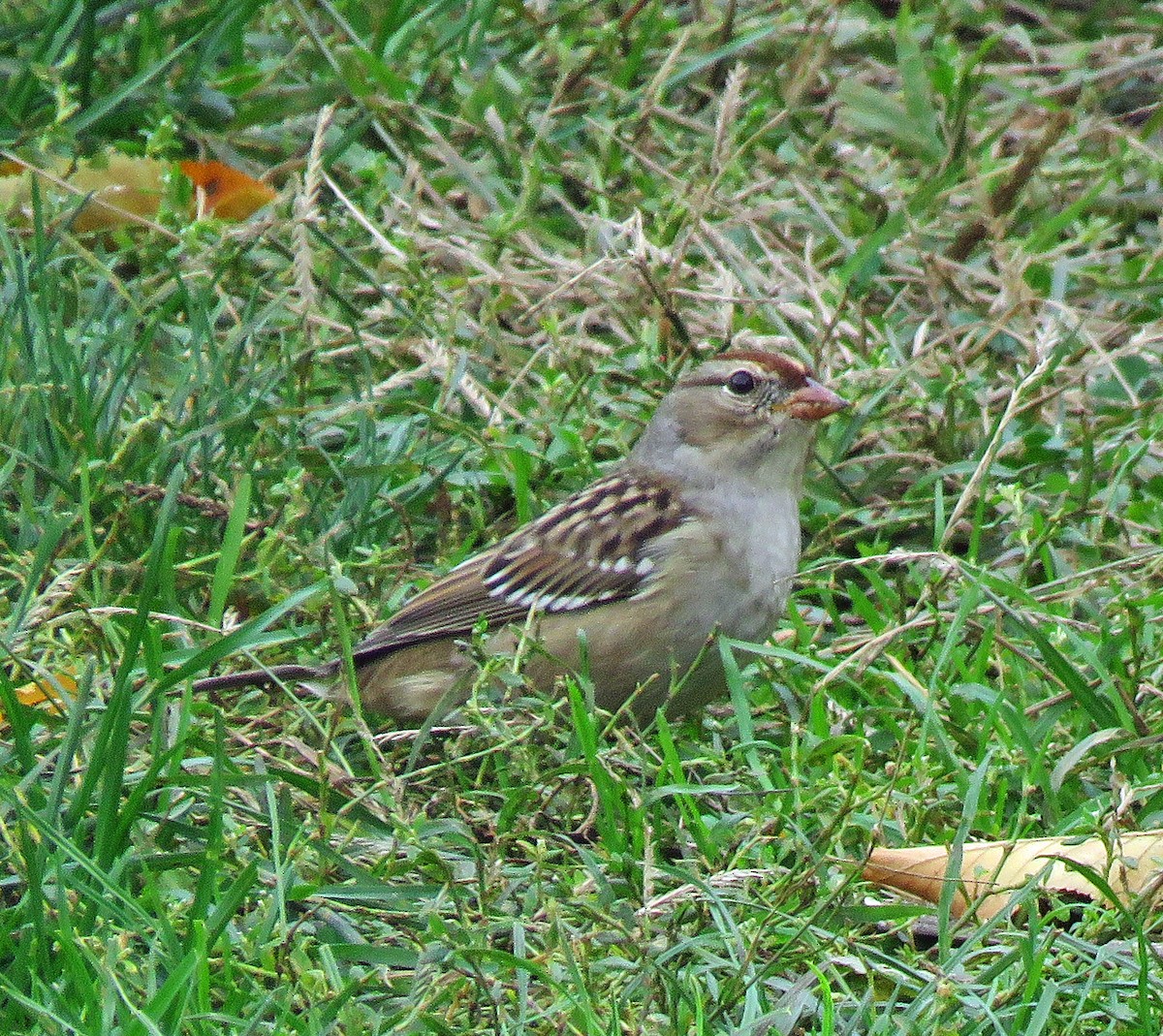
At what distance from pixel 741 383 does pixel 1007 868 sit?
4.99 ft

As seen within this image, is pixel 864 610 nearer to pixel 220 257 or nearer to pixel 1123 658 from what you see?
pixel 1123 658

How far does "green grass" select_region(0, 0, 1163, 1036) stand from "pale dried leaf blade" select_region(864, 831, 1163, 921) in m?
0.08

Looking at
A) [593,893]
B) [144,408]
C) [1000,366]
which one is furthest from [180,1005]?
[1000,366]

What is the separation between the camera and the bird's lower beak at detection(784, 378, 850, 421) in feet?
14.8

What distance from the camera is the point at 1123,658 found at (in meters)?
4.20

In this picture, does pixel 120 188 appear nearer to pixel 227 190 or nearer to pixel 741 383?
pixel 227 190

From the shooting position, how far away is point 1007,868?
3.45 metres

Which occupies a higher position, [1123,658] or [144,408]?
[144,408]

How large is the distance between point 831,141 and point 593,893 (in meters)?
3.73

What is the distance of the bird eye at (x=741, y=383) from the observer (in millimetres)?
4574

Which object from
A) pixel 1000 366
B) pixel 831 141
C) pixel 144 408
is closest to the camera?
pixel 144 408

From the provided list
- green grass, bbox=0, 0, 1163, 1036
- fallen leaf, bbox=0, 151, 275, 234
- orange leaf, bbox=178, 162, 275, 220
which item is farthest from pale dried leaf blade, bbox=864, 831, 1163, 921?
orange leaf, bbox=178, 162, 275, 220

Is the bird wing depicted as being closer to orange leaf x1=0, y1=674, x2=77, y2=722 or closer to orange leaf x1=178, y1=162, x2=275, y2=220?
orange leaf x1=0, y1=674, x2=77, y2=722

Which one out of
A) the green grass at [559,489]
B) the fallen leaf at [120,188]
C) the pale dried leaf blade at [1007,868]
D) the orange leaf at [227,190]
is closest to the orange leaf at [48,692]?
the green grass at [559,489]
